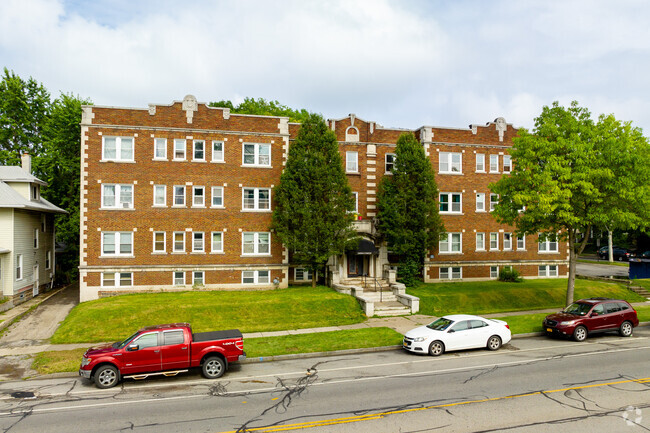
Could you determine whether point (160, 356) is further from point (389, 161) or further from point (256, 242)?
point (389, 161)

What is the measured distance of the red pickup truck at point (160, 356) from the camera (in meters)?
13.4

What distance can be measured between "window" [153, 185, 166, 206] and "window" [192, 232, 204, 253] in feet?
9.49

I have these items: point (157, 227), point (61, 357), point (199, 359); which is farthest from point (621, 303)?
Result: point (157, 227)

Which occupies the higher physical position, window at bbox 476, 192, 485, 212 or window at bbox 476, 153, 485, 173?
window at bbox 476, 153, 485, 173

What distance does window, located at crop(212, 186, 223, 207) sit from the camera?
28.8m

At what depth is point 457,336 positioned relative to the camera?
1675 centimetres

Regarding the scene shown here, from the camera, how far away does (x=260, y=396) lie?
12.2m

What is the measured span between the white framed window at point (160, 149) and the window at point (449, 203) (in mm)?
20482

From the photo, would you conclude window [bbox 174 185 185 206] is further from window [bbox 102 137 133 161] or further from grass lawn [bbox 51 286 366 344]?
grass lawn [bbox 51 286 366 344]

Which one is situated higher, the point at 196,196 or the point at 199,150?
the point at 199,150

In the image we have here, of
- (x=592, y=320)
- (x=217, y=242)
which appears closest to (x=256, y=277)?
(x=217, y=242)

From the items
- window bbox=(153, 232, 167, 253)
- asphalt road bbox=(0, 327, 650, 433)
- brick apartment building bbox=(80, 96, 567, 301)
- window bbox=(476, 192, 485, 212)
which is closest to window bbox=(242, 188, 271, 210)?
brick apartment building bbox=(80, 96, 567, 301)

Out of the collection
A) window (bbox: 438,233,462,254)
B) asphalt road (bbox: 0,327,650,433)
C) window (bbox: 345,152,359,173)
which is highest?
window (bbox: 345,152,359,173)

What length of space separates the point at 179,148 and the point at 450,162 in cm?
2009
